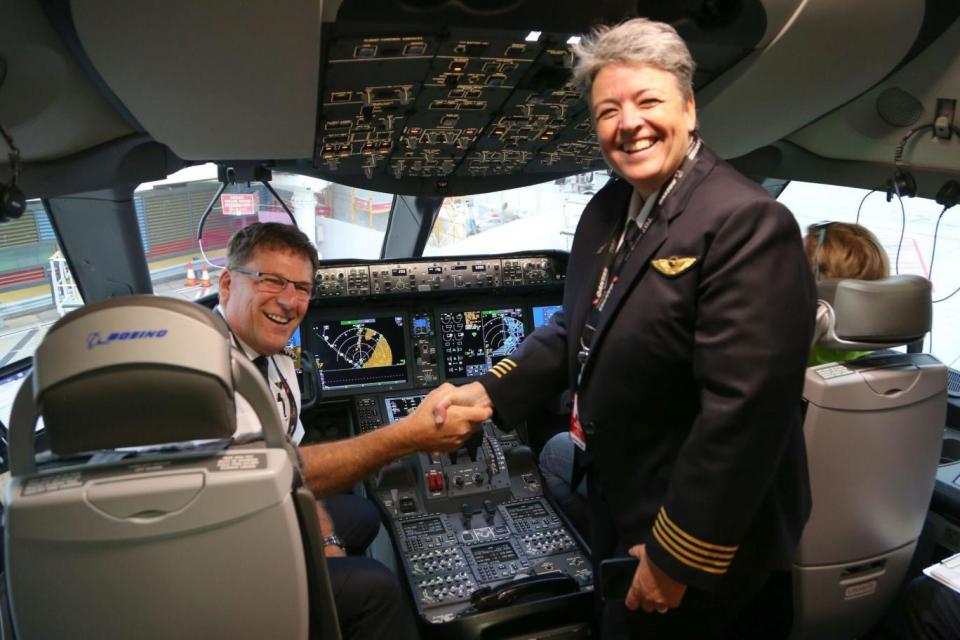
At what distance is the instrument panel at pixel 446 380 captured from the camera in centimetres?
244

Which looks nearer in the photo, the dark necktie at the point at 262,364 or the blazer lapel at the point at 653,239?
the blazer lapel at the point at 653,239

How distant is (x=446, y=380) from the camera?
10.6 ft

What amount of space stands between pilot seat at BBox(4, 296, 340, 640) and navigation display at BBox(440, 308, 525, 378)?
2.33m

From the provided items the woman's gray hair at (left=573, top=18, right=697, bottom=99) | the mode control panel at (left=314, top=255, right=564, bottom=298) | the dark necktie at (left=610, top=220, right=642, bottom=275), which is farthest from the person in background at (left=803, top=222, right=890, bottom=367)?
the mode control panel at (left=314, top=255, right=564, bottom=298)

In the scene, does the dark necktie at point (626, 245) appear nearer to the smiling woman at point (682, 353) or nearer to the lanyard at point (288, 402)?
the smiling woman at point (682, 353)

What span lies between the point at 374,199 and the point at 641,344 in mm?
3261

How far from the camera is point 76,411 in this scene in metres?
0.81

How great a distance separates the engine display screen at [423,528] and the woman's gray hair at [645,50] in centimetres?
194

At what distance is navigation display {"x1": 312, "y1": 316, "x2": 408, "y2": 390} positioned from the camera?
10.2ft

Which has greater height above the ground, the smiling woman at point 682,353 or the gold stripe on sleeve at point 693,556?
the smiling woman at point 682,353

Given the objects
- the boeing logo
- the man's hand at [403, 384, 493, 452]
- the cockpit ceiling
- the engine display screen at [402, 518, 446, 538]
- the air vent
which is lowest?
the engine display screen at [402, 518, 446, 538]

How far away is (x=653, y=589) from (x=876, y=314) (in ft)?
3.17

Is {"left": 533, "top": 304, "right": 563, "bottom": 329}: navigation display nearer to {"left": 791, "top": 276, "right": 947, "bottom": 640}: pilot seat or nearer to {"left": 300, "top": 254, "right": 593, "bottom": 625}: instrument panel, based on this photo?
{"left": 300, "top": 254, "right": 593, "bottom": 625}: instrument panel

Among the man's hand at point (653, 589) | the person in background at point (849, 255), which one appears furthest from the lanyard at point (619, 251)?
the person in background at point (849, 255)
